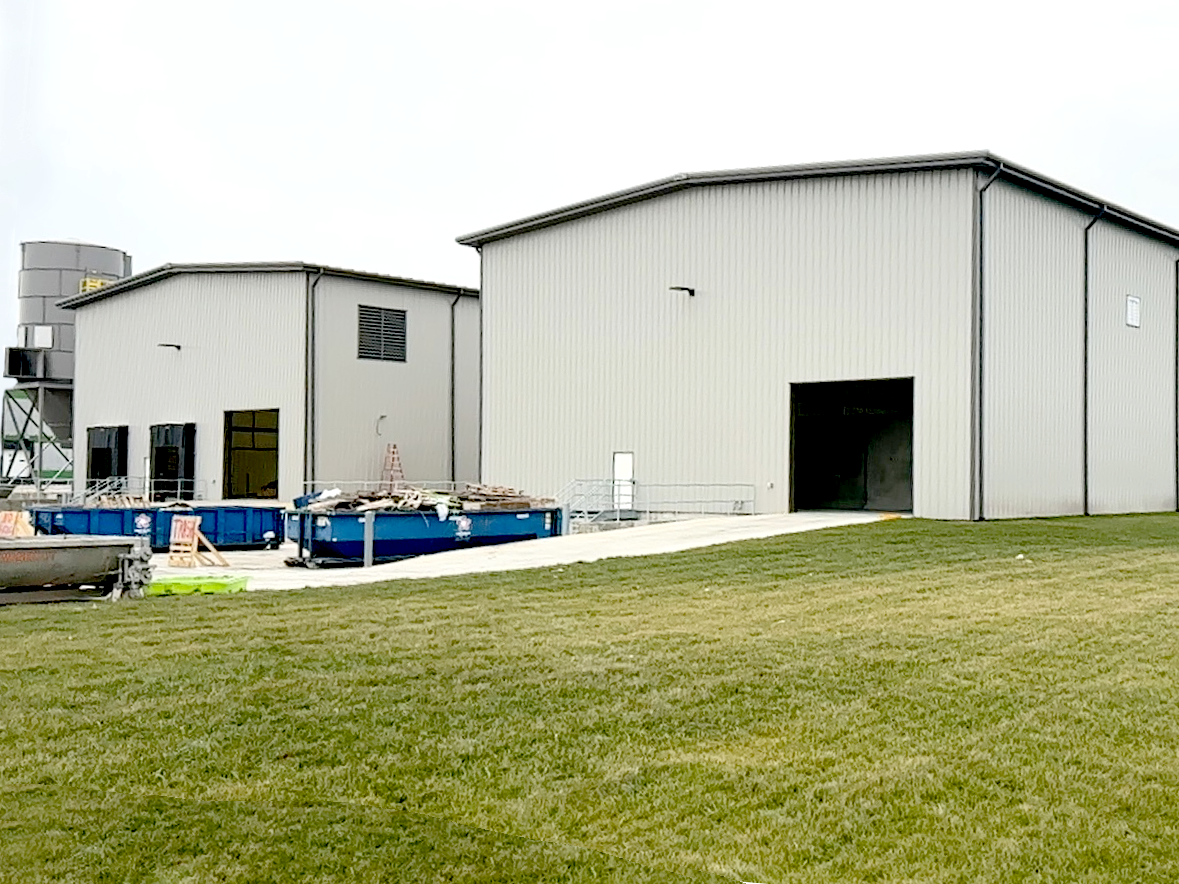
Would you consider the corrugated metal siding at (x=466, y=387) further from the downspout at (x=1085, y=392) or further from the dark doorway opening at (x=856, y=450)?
the downspout at (x=1085, y=392)

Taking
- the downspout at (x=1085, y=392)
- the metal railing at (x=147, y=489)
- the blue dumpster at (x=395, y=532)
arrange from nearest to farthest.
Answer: the blue dumpster at (x=395, y=532) < the downspout at (x=1085, y=392) < the metal railing at (x=147, y=489)

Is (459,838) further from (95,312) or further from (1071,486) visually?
(95,312)

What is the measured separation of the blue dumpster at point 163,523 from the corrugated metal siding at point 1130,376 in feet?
57.4

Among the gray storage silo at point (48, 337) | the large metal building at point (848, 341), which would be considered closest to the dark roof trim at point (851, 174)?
the large metal building at point (848, 341)

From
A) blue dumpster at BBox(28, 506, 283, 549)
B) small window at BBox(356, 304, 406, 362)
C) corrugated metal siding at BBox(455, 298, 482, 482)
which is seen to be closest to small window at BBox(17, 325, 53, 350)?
small window at BBox(356, 304, 406, 362)

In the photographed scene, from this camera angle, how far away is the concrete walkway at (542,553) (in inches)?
682

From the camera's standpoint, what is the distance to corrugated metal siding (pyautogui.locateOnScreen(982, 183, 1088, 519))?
22.9 metres

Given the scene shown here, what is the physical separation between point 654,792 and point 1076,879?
71.1 inches

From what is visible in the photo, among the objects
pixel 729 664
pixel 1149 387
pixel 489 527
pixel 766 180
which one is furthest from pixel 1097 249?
pixel 729 664

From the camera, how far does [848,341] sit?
78.3 ft

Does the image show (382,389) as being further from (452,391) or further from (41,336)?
(41,336)

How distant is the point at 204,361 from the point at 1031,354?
2268 cm

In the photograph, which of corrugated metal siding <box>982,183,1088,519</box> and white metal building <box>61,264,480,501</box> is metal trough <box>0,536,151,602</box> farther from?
white metal building <box>61,264,480,501</box>

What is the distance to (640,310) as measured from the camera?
89.6 ft
